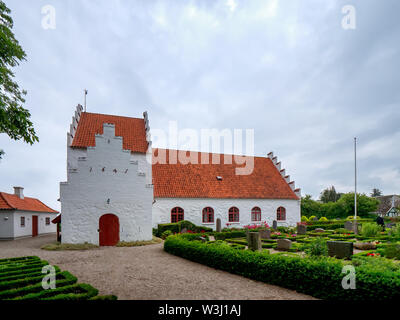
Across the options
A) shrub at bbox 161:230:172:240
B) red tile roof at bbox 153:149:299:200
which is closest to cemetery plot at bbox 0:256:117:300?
shrub at bbox 161:230:172:240

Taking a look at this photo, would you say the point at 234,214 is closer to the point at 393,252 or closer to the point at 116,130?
the point at 116,130

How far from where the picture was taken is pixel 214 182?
22375 millimetres

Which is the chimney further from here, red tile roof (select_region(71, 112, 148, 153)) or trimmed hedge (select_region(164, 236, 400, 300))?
trimmed hedge (select_region(164, 236, 400, 300))

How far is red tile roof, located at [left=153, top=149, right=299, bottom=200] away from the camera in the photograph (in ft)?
67.8

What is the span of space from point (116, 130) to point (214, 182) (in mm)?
9416

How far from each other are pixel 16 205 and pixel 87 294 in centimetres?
1859

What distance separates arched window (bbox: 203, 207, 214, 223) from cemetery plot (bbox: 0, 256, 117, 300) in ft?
46.5

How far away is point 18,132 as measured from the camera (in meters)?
8.17

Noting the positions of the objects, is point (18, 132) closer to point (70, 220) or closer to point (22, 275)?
point (22, 275)

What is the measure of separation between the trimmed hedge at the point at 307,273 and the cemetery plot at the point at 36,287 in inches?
160

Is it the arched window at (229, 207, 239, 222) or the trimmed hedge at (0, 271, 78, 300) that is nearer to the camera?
the trimmed hedge at (0, 271, 78, 300)

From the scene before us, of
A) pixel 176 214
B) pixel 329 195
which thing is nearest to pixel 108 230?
pixel 176 214

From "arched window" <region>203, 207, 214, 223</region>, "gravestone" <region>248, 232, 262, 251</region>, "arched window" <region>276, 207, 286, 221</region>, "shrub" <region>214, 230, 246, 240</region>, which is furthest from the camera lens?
"arched window" <region>276, 207, 286, 221</region>

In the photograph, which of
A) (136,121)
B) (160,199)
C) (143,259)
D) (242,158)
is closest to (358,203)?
(242,158)
